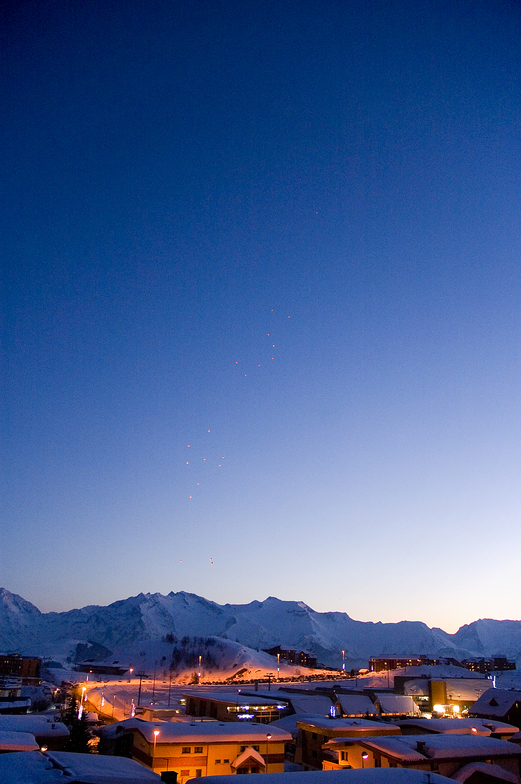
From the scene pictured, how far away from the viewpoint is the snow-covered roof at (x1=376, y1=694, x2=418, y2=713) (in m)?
55.0

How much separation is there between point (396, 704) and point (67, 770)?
49011mm

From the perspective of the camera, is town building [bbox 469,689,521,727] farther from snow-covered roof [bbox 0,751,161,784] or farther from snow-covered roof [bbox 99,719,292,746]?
snow-covered roof [bbox 0,751,161,784]

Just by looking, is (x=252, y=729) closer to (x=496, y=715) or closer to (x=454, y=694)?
(x=496, y=715)

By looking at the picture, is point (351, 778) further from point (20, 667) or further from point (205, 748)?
point (20, 667)

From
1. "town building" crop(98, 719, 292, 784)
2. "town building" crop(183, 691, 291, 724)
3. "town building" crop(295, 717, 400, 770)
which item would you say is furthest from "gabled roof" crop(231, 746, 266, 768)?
"town building" crop(183, 691, 291, 724)

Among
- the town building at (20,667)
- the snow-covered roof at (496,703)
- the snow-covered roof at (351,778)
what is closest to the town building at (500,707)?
the snow-covered roof at (496,703)

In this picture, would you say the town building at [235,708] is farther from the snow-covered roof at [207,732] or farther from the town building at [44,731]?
the town building at [44,731]

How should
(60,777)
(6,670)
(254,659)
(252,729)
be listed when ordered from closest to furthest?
(60,777) → (252,729) → (6,670) → (254,659)

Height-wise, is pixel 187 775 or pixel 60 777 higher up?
pixel 60 777

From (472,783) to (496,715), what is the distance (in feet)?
84.1

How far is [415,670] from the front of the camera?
9788 centimetres

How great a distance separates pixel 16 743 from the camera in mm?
21812

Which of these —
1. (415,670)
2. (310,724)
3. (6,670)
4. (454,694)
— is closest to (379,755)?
(310,724)

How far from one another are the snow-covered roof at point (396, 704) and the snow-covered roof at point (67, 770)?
142 ft
